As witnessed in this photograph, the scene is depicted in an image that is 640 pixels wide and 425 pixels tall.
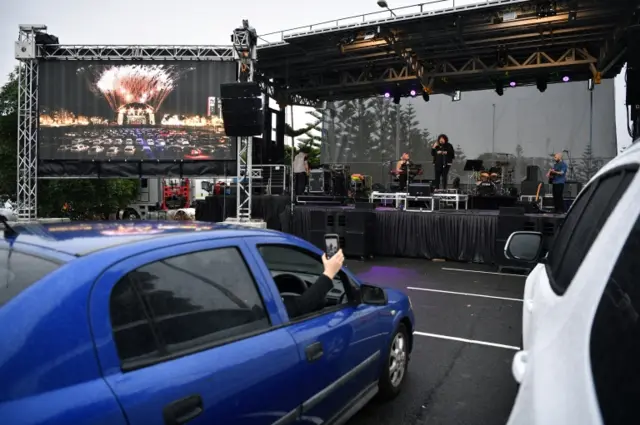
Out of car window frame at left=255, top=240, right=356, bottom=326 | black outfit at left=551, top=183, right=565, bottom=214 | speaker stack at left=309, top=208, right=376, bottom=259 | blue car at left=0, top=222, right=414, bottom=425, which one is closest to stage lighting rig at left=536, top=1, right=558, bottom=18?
black outfit at left=551, top=183, right=565, bottom=214

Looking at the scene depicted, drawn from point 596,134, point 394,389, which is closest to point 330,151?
point 596,134

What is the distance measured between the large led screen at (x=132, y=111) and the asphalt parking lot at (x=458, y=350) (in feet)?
21.2

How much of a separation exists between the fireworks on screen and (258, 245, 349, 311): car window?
10.8 meters

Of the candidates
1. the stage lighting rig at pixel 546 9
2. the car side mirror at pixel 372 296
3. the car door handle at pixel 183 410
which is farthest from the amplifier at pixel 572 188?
the car door handle at pixel 183 410

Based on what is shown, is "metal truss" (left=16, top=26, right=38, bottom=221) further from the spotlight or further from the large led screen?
the spotlight

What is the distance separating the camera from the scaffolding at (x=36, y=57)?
12633mm

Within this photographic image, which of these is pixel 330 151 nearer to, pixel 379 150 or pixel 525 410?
pixel 379 150

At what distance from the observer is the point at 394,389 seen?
12.4 feet

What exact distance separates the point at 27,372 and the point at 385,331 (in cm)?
248

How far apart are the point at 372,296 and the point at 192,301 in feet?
5.11

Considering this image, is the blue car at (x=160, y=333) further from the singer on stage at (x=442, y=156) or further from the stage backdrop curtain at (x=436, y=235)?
the singer on stage at (x=442, y=156)

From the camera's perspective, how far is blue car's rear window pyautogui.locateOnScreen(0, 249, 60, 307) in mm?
1658

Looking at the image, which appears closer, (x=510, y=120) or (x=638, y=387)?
(x=638, y=387)

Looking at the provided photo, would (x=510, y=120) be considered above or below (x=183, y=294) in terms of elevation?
above
